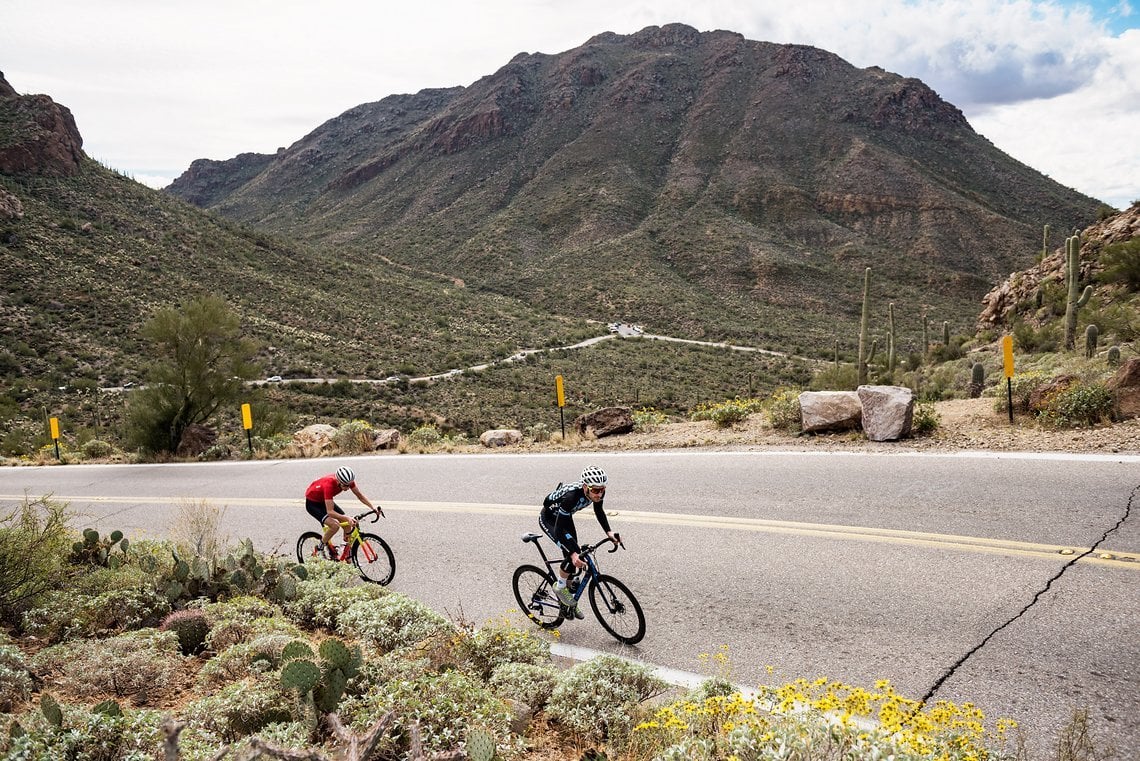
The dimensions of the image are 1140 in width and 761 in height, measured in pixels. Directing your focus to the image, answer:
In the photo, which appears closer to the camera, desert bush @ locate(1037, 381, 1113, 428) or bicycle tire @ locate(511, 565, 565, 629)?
bicycle tire @ locate(511, 565, 565, 629)

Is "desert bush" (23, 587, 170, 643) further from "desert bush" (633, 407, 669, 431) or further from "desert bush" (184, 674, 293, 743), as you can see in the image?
"desert bush" (633, 407, 669, 431)

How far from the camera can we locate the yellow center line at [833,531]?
17.5 feet

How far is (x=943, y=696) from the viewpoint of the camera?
12.9 ft

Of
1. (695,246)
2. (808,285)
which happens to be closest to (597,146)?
(695,246)

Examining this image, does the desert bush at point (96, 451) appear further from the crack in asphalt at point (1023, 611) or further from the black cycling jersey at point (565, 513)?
the crack in asphalt at point (1023, 611)

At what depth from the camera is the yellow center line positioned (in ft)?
17.5

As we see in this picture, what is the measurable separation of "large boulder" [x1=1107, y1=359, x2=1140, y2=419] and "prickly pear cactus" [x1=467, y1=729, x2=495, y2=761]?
30.2 ft

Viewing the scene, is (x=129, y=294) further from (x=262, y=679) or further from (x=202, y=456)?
(x=262, y=679)

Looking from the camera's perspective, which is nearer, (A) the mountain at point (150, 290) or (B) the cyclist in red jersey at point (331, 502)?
(B) the cyclist in red jersey at point (331, 502)

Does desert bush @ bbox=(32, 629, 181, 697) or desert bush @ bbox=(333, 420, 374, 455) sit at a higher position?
desert bush @ bbox=(333, 420, 374, 455)

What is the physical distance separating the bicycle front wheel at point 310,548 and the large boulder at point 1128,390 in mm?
9934

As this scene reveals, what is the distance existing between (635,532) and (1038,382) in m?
6.82

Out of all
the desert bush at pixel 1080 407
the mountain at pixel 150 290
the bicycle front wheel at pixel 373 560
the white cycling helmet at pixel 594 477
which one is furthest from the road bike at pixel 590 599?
the mountain at pixel 150 290

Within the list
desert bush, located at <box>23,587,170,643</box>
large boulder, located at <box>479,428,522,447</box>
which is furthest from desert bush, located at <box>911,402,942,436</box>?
desert bush, located at <box>23,587,170,643</box>
